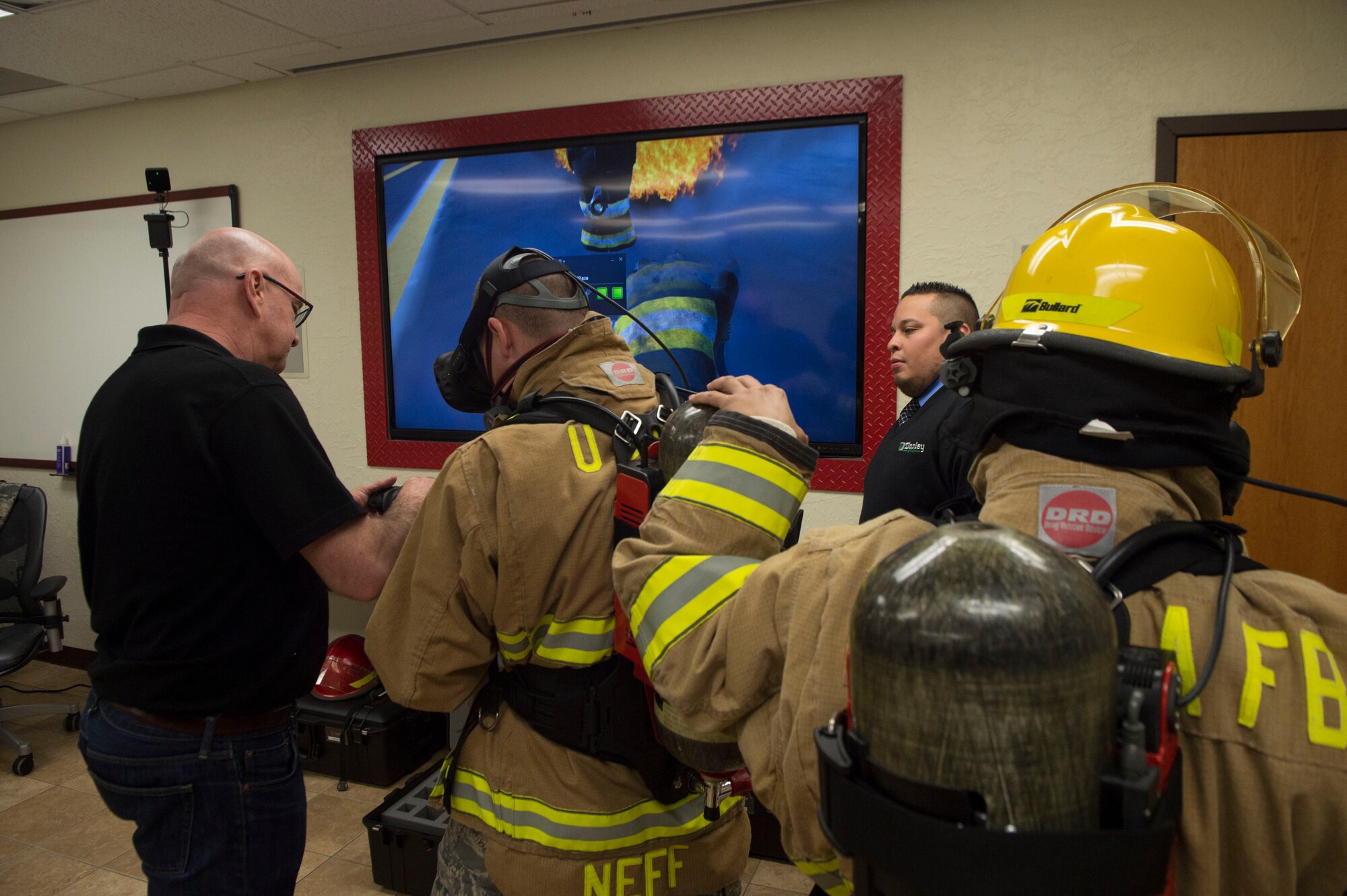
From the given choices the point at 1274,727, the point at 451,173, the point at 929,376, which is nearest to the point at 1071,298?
the point at 1274,727

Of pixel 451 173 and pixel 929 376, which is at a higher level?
pixel 451 173

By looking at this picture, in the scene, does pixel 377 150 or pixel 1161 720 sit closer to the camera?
pixel 1161 720

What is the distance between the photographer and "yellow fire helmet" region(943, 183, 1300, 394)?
2.44ft

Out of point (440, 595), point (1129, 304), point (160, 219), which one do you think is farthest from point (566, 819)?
point (160, 219)

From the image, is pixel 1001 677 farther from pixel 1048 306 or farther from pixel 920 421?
pixel 920 421

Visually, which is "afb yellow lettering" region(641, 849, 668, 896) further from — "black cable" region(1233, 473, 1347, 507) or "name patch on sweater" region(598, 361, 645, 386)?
"black cable" region(1233, 473, 1347, 507)

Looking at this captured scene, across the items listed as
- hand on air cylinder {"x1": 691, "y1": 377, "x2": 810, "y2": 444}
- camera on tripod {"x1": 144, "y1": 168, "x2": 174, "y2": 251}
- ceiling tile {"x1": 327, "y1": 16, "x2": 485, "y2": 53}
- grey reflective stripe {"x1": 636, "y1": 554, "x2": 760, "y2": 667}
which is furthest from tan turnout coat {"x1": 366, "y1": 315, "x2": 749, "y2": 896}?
camera on tripod {"x1": 144, "y1": 168, "x2": 174, "y2": 251}

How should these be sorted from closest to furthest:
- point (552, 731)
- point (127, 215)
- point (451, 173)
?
1. point (552, 731)
2. point (451, 173)
3. point (127, 215)

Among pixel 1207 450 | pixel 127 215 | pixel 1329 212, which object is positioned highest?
pixel 127 215

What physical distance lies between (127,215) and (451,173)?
6.61 feet

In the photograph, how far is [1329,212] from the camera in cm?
257

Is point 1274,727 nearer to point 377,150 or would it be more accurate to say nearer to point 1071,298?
point 1071,298

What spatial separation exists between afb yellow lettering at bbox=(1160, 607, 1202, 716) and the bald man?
120 centimetres

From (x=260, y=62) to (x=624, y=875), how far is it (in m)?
3.75
